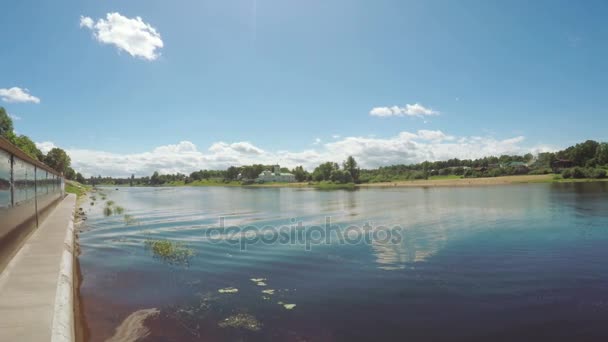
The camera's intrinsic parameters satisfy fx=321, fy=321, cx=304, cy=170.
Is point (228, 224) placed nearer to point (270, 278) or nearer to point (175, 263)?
point (175, 263)

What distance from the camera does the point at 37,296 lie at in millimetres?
8047

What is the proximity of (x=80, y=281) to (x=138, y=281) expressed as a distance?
7.42 feet

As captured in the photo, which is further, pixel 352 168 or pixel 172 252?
pixel 352 168

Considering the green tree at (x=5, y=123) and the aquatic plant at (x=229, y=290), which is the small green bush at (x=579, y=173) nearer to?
the aquatic plant at (x=229, y=290)

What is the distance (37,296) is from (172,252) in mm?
9505

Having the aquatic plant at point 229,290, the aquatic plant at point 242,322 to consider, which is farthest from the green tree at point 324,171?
the aquatic plant at point 242,322

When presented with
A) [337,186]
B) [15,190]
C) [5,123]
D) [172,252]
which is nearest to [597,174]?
[337,186]

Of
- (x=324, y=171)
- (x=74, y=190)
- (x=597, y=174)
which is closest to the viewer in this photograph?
(x=74, y=190)

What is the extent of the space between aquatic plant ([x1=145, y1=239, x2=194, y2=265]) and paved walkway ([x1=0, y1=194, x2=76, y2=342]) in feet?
14.5

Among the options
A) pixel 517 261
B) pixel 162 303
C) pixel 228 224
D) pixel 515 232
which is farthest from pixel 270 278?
pixel 515 232

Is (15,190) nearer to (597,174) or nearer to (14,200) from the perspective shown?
(14,200)

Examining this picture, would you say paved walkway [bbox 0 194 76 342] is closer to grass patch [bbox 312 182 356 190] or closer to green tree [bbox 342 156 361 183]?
grass patch [bbox 312 182 356 190]

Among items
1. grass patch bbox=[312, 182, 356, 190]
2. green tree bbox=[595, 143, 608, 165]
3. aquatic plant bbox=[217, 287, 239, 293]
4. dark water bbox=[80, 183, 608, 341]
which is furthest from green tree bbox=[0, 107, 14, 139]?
green tree bbox=[595, 143, 608, 165]

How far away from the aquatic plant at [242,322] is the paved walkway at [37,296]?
3605 millimetres
